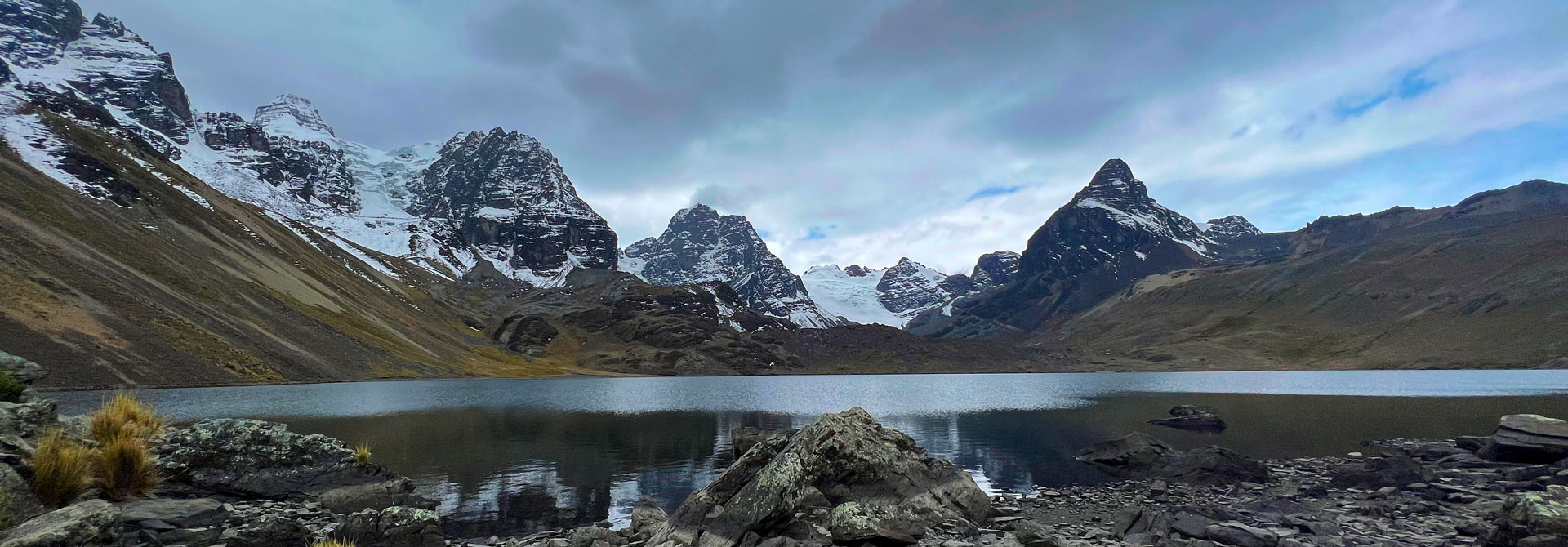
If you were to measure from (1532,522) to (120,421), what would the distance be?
35.8 m

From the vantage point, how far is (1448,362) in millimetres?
198000

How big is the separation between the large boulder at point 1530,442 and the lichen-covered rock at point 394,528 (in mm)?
46242

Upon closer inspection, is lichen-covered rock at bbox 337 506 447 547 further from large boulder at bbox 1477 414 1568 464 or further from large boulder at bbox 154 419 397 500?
large boulder at bbox 1477 414 1568 464

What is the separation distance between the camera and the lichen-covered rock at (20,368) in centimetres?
2188

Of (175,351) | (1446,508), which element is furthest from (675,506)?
(175,351)

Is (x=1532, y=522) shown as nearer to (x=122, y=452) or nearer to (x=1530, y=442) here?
(x=1530, y=442)

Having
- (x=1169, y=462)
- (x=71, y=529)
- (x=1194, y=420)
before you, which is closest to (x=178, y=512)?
(x=71, y=529)

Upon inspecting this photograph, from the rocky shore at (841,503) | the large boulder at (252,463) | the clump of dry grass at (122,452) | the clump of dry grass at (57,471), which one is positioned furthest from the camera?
the large boulder at (252,463)

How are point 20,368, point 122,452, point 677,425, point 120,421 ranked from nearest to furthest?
point 122,452
point 120,421
point 20,368
point 677,425

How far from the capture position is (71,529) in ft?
38.3

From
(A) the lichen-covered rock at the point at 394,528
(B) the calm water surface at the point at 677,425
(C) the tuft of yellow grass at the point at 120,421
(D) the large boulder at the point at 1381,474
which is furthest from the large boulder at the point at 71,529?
(D) the large boulder at the point at 1381,474

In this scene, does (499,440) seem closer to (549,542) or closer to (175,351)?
(549,542)

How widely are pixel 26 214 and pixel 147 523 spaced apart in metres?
131

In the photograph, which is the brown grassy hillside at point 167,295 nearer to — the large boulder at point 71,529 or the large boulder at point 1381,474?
the large boulder at point 71,529
